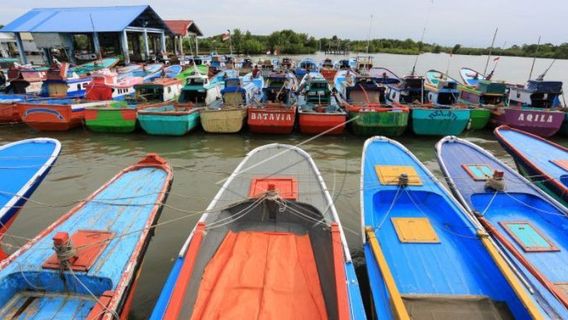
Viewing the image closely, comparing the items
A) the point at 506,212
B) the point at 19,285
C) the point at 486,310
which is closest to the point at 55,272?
the point at 19,285

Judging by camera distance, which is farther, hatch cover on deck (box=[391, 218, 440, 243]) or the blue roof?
the blue roof

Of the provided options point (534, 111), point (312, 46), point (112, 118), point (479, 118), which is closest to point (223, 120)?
point (112, 118)

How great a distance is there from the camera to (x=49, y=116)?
14.2 meters

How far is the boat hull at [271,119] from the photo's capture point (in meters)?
13.6

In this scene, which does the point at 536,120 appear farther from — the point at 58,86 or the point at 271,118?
the point at 58,86

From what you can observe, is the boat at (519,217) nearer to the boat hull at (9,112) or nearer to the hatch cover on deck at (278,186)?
the hatch cover on deck at (278,186)

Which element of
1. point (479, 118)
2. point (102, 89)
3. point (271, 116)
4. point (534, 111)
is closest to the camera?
point (271, 116)

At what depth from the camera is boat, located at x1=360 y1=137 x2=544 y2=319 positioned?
4.09 m

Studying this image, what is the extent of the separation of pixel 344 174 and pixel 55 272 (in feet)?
27.8

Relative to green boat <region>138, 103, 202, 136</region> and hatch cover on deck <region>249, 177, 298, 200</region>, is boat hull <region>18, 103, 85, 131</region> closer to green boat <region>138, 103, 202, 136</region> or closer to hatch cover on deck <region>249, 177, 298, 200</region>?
green boat <region>138, 103, 202, 136</region>

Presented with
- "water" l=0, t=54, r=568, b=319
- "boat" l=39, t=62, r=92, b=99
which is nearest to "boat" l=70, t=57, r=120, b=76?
"boat" l=39, t=62, r=92, b=99

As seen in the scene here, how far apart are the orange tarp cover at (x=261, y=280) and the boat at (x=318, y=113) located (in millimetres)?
7312

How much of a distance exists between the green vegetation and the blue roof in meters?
32.3

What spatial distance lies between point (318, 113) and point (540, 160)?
25.8 feet
